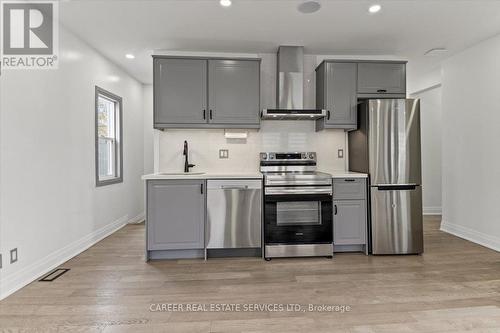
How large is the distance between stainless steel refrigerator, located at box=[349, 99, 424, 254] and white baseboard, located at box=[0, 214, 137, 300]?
345 centimetres

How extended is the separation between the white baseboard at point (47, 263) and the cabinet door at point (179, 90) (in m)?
1.70

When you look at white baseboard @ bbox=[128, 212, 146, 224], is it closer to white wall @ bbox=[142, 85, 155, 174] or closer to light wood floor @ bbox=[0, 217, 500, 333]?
white wall @ bbox=[142, 85, 155, 174]

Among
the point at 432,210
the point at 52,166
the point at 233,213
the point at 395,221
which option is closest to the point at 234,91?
the point at 233,213

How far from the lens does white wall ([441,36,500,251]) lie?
338cm

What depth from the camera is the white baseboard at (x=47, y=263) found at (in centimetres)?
226

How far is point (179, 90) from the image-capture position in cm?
332

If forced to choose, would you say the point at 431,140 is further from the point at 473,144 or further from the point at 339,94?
the point at 339,94

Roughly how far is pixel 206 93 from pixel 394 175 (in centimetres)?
244

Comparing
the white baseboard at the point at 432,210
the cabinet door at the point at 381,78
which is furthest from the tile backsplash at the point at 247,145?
the white baseboard at the point at 432,210

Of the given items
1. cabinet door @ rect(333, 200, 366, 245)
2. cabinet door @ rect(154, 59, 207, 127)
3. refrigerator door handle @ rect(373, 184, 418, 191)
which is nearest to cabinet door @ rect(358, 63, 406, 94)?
refrigerator door handle @ rect(373, 184, 418, 191)

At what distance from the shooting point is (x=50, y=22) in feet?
9.28

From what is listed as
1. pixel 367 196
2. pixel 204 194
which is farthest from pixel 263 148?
pixel 367 196

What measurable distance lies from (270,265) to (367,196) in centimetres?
140

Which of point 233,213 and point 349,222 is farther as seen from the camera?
point 349,222
